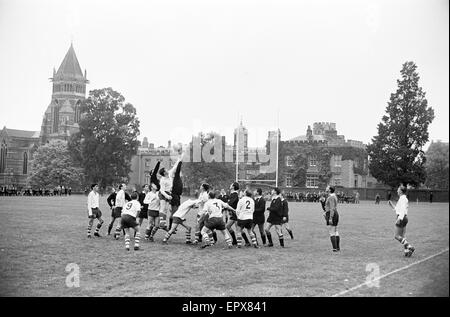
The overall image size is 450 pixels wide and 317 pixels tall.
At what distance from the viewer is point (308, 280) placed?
10648 mm

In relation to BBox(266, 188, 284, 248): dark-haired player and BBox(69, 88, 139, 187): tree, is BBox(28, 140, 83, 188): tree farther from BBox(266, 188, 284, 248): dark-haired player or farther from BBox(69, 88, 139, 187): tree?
BBox(266, 188, 284, 248): dark-haired player

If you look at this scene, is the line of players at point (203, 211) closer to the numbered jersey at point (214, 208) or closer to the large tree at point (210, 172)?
the numbered jersey at point (214, 208)

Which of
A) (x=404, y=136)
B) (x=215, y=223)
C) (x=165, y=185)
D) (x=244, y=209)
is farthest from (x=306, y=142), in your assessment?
(x=215, y=223)

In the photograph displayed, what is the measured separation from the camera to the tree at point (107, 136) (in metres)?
57.9

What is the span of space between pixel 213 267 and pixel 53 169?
6881cm

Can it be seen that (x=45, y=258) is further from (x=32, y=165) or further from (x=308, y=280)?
(x=32, y=165)

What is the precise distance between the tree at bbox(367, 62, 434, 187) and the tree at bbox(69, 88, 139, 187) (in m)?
28.9

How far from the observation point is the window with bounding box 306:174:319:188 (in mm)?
73125

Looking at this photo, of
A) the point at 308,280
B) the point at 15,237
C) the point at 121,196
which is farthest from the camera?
the point at 121,196

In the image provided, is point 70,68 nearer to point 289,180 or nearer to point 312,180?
point 289,180

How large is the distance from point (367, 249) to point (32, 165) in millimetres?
68576

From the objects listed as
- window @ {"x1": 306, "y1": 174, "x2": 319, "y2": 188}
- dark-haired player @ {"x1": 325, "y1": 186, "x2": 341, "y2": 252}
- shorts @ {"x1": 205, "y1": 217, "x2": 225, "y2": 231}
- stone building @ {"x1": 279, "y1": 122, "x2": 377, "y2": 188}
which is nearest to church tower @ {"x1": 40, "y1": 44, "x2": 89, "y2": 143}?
stone building @ {"x1": 279, "y1": 122, "x2": 377, "y2": 188}
